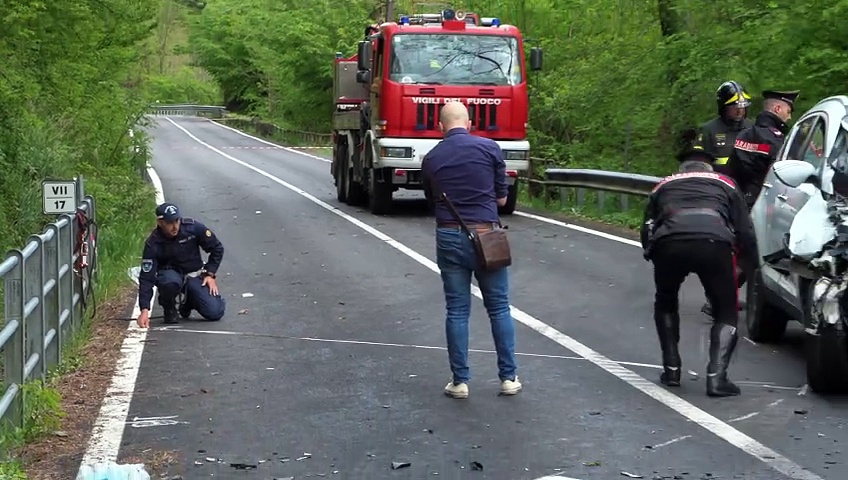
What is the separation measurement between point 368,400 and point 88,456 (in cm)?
192

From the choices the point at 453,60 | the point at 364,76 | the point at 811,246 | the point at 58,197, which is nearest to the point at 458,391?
the point at 811,246

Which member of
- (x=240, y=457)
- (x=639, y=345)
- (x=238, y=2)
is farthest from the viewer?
(x=238, y=2)

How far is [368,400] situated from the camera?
8484 millimetres

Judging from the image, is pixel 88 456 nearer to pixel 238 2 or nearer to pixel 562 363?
pixel 562 363

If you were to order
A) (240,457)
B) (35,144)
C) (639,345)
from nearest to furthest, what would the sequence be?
(240,457) → (639,345) → (35,144)

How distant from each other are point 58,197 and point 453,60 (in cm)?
1157

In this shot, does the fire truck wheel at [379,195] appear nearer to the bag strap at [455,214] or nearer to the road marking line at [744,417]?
the bag strap at [455,214]

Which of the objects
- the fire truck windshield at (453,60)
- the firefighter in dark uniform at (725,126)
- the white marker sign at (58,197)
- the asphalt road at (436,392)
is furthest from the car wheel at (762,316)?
the fire truck windshield at (453,60)

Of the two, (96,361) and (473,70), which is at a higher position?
(473,70)

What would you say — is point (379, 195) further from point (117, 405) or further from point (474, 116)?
point (117, 405)

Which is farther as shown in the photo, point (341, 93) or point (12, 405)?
point (341, 93)

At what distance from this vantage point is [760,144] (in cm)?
1156

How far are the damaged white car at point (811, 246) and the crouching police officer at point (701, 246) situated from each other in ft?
1.35

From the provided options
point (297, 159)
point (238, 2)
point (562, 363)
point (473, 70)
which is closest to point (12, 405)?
point (562, 363)
